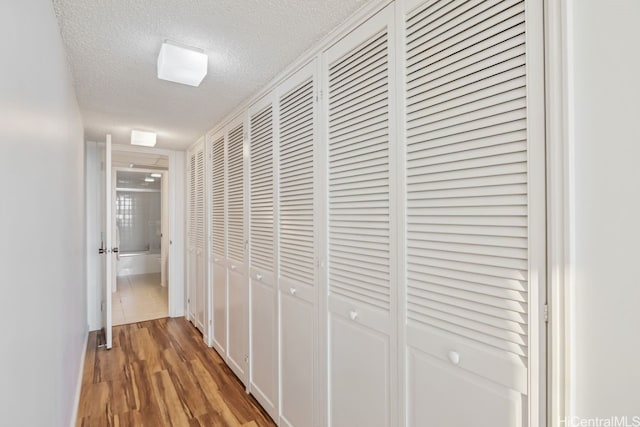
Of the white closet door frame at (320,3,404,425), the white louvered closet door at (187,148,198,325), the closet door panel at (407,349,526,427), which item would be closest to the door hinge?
the closet door panel at (407,349,526,427)

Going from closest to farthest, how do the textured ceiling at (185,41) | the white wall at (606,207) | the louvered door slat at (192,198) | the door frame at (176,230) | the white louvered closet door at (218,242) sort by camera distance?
the white wall at (606,207) < the textured ceiling at (185,41) < the white louvered closet door at (218,242) < the louvered door slat at (192,198) < the door frame at (176,230)

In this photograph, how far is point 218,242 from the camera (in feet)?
10.5

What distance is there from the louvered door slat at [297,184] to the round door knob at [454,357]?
0.88 m

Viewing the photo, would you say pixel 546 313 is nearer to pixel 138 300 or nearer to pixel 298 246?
pixel 298 246

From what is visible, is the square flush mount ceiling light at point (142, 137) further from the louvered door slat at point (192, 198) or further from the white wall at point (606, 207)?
the white wall at point (606, 207)

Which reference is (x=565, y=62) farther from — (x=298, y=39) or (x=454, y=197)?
(x=298, y=39)

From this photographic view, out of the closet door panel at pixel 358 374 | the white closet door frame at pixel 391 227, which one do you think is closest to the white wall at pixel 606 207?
the white closet door frame at pixel 391 227

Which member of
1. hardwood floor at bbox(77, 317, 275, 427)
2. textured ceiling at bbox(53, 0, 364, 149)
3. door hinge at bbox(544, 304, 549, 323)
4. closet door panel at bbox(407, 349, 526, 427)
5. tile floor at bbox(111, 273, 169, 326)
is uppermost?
textured ceiling at bbox(53, 0, 364, 149)

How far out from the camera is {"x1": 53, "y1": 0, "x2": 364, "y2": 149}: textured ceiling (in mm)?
1431

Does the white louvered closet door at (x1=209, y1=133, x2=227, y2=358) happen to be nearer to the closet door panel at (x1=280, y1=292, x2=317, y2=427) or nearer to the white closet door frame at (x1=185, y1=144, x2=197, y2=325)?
the white closet door frame at (x1=185, y1=144, x2=197, y2=325)

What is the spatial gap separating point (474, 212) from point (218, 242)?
8.76ft

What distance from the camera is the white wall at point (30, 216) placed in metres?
0.77

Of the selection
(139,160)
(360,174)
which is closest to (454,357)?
(360,174)

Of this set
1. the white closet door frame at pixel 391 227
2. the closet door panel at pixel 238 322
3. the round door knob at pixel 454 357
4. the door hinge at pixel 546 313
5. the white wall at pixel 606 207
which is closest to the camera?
the white wall at pixel 606 207
